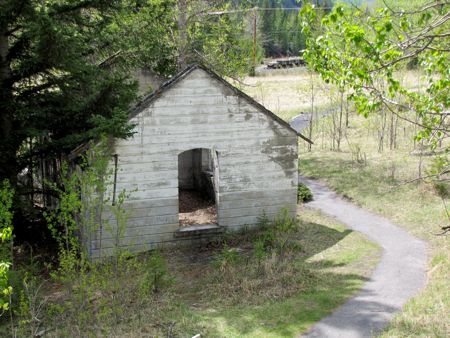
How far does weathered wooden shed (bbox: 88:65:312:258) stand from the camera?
572 inches

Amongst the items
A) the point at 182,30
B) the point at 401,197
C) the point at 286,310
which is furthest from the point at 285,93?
the point at 286,310

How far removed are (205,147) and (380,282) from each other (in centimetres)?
595

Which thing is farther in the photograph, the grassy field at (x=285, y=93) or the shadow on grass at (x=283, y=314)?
the grassy field at (x=285, y=93)

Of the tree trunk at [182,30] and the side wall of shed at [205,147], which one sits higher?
the tree trunk at [182,30]

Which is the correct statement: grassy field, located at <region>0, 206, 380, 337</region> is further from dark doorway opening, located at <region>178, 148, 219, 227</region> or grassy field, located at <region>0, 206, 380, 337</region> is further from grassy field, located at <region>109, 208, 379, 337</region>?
dark doorway opening, located at <region>178, 148, 219, 227</region>

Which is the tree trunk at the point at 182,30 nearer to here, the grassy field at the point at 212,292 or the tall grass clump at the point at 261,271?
the grassy field at the point at 212,292

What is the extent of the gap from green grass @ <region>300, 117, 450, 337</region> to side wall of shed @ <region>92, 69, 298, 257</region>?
3.49 meters

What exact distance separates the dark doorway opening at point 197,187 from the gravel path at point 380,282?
4.10 m

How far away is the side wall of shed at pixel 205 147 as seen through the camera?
1455 cm

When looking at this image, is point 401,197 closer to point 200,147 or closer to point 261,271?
point 200,147

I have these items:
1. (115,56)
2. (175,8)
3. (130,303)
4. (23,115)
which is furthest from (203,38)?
(130,303)

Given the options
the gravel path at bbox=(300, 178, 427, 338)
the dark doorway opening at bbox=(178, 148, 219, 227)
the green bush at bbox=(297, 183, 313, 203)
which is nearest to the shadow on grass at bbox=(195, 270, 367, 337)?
the gravel path at bbox=(300, 178, 427, 338)

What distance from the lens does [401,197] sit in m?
19.2

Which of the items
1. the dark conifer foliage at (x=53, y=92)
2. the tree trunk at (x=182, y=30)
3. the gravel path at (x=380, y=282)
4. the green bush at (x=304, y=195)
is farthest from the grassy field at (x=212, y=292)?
the tree trunk at (x=182, y=30)
